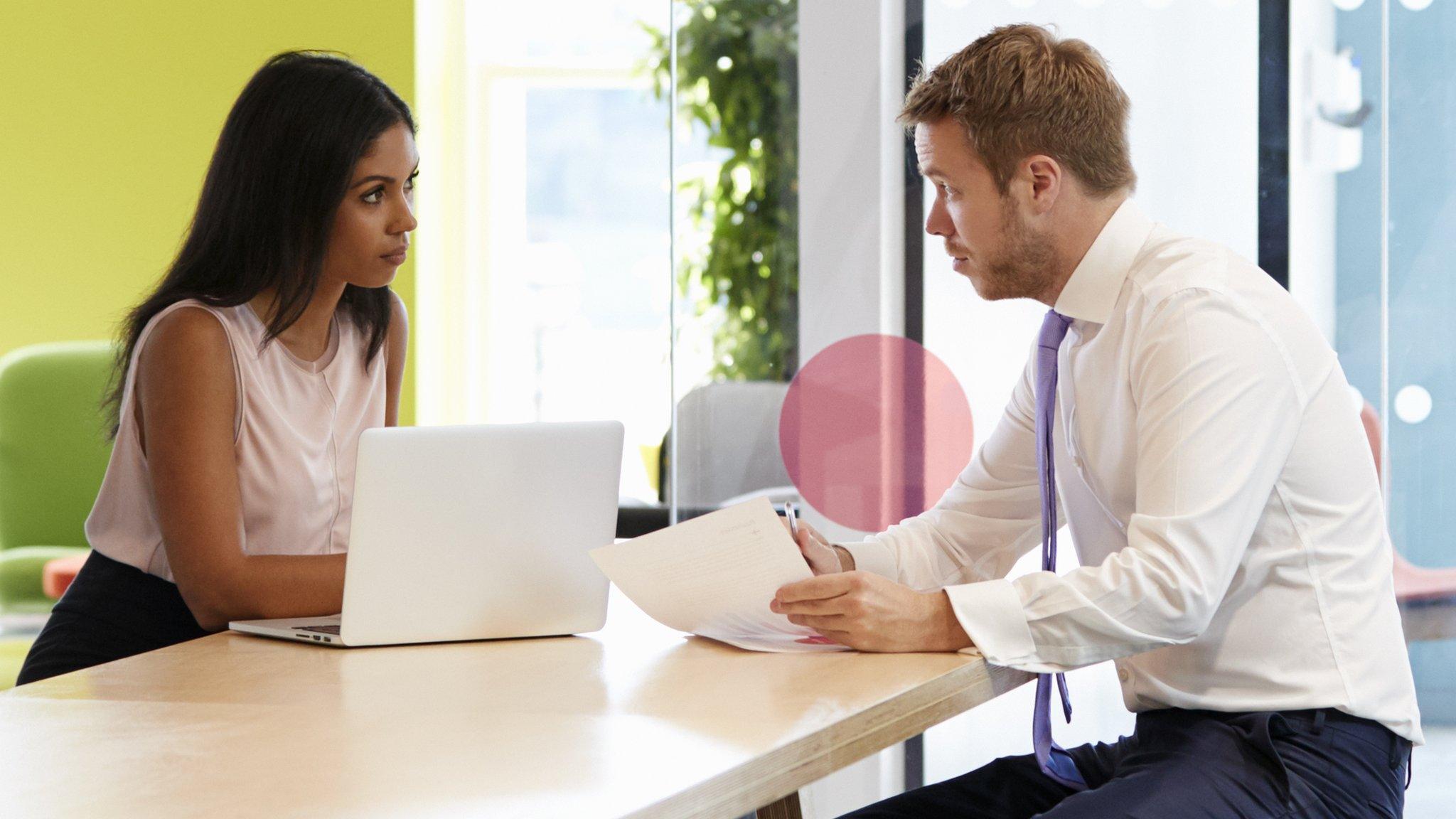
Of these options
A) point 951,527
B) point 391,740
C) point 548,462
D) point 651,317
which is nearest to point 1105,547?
point 951,527

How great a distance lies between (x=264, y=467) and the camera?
179 centimetres

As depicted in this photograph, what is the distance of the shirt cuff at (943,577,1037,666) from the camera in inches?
51.3

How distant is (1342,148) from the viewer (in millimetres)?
2439

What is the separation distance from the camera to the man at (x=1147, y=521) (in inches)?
51.5

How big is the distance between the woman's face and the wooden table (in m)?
0.63

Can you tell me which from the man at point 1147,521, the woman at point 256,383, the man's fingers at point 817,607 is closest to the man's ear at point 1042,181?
the man at point 1147,521

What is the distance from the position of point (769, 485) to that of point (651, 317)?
7.86 feet

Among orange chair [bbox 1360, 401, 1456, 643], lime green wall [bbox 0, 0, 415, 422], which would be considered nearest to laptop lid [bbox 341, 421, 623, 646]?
orange chair [bbox 1360, 401, 1456, 643]

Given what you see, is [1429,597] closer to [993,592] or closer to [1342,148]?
[1342,148]

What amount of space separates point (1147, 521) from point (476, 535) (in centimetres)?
71

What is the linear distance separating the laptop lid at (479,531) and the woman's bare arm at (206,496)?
18 centimetres

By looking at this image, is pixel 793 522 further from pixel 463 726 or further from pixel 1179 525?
pixel 463 726

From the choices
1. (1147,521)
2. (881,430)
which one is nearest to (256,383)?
(1147,521)

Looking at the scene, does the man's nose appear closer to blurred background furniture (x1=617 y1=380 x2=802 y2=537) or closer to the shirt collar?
the shirt collar
